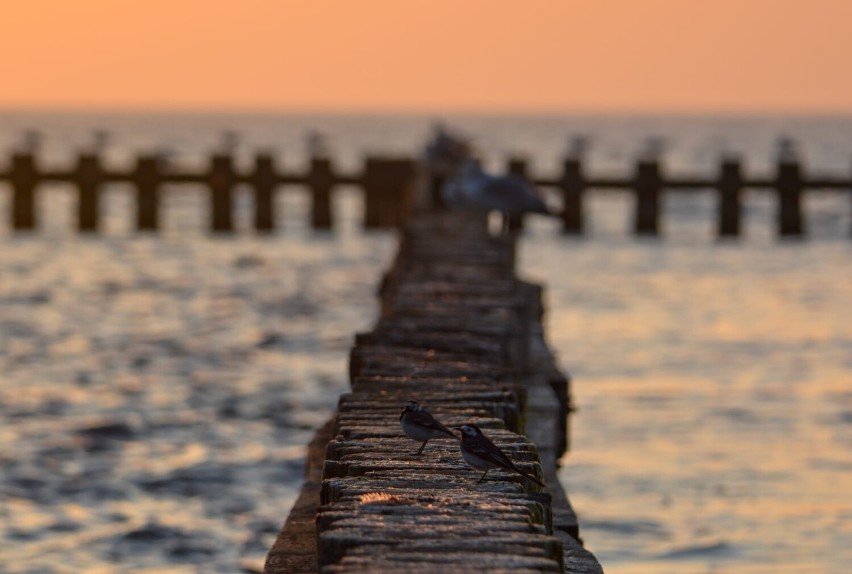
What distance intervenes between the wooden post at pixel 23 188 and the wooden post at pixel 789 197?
45.0 ft

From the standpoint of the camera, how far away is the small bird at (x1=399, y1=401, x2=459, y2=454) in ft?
18.9

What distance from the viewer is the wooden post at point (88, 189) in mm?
34719

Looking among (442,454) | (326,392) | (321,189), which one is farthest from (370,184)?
(442,454)

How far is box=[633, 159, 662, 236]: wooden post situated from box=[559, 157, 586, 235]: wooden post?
1.04m

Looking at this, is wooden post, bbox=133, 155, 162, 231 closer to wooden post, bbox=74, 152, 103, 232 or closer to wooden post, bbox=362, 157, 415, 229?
wooden post, bbox=74, 152, 103, 232

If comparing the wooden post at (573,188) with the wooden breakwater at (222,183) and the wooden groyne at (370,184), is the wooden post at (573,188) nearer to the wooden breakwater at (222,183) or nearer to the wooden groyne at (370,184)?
the wooden groyne at (370,184)

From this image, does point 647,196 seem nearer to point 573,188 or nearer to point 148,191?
point 573,188

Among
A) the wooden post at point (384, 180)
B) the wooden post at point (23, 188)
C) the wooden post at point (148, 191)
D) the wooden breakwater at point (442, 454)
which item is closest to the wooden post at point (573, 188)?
the wooden post at point (384, 180)

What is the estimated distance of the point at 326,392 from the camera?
16453 mm

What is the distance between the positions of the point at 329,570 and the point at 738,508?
6928 millimetres

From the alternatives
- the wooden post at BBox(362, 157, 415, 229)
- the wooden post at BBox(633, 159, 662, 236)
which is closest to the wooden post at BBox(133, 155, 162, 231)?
the wooden post at BBox(362, 157, 415, 229)

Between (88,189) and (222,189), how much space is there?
2.59m

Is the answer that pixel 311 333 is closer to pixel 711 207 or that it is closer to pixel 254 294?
pixel 254 294

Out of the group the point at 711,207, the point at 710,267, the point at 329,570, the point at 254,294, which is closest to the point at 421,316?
the point at 329,570
